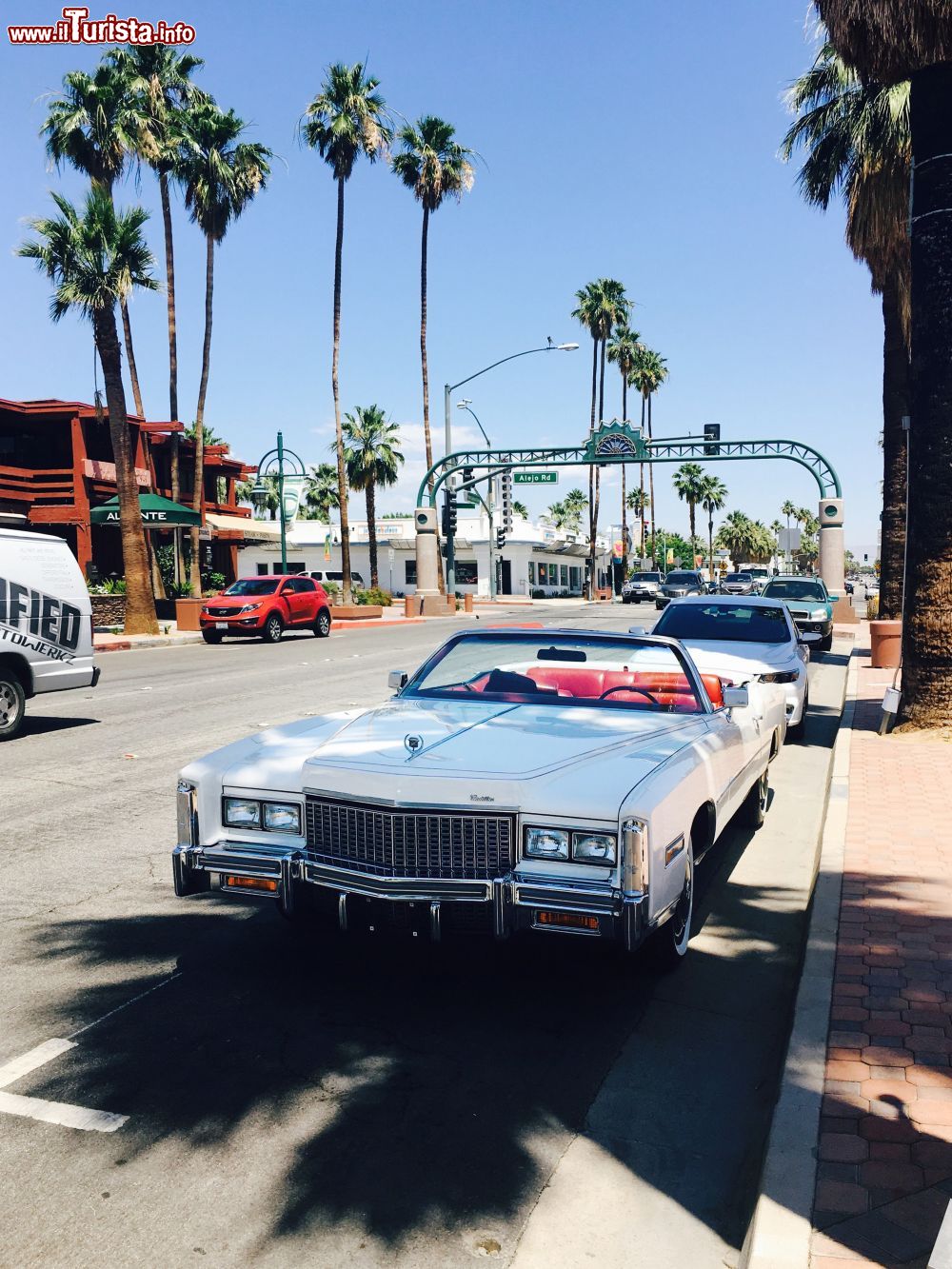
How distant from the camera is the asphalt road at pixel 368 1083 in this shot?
3.04 metres

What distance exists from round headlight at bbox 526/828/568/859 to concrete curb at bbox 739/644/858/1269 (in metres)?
1.12

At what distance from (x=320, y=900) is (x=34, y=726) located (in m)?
9.49

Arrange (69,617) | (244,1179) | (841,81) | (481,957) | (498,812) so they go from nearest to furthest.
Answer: (244,1179), (498,812), (481,957), (69,617), (841,81)

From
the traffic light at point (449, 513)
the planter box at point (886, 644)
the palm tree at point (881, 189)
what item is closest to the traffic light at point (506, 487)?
Result: the traffic light at point (449, 513)


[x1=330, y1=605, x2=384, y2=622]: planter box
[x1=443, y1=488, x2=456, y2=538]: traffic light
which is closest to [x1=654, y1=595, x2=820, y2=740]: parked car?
[x1=330, y1=605, x2=384, y2=622]: planter box

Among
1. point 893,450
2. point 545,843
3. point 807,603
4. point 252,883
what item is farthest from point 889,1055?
point 807,603

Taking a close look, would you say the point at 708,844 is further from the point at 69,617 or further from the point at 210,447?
the point at 210,447

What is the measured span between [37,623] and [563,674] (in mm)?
7477

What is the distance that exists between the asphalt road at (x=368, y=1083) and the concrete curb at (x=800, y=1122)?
0.17 m

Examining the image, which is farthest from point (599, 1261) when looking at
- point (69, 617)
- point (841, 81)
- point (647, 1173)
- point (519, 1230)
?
point (841, 81)

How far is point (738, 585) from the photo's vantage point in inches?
1854

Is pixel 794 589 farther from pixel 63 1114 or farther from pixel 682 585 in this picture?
pixel 682 585

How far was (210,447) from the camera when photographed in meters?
46.2

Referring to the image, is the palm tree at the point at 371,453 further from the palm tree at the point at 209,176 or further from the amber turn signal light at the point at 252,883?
the amber turn signal light at the point at 252,883
